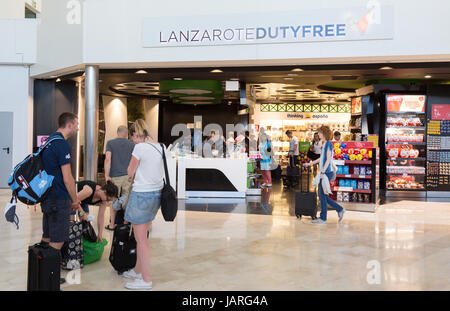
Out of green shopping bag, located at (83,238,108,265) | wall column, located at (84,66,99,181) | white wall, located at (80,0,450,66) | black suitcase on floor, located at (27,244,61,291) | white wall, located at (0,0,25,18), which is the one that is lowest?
green shopping bag, located at (83,238,108,265)

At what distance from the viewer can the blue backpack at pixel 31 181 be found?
357 centimetres

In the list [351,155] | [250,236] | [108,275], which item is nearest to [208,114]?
[351,155]

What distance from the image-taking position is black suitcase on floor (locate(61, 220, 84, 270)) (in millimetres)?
4414

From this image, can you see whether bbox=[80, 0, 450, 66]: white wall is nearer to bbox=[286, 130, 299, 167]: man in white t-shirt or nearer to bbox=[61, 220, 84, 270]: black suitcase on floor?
bbox=[61, 220, 84, 270]: black suitcase on floor

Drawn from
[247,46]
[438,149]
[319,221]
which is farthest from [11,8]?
[438,149]

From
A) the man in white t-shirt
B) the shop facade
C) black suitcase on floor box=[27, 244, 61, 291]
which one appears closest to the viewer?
black suitcase on floor box=[27, 244, 61, 291]

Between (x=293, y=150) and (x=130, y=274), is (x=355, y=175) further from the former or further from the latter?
(x=293, y=150)

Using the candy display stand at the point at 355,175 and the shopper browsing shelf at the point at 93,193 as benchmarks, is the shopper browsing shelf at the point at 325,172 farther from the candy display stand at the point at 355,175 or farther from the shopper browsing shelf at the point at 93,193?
the shopper browsing shelf at the point at 93,193

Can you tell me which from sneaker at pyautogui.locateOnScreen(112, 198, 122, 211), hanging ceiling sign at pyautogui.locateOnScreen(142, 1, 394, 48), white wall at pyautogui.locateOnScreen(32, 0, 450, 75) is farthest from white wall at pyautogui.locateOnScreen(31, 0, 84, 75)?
sneaker at pyautogui.locateOnScreen(112, 198, 122, 211)

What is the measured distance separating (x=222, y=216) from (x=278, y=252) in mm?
2575

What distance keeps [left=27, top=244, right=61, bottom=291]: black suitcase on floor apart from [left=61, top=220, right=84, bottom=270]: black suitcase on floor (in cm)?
104

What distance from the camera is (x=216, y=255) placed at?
16.7 feet
